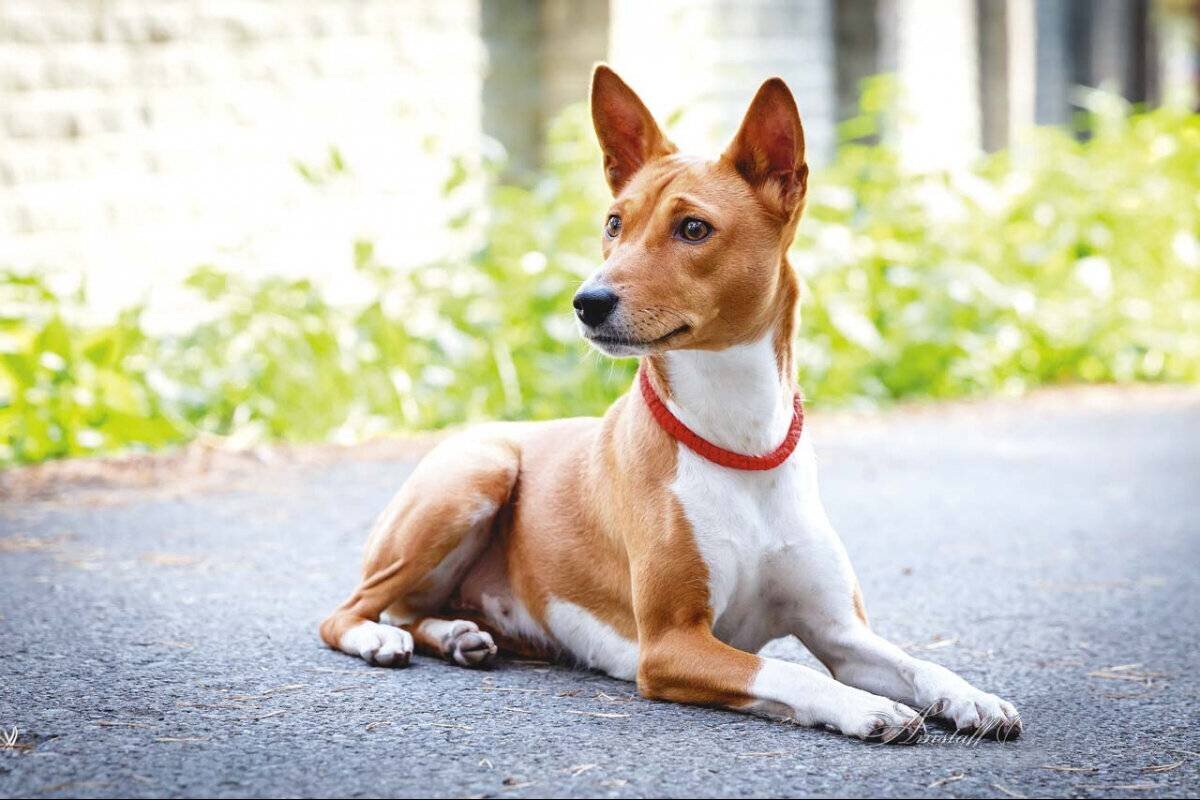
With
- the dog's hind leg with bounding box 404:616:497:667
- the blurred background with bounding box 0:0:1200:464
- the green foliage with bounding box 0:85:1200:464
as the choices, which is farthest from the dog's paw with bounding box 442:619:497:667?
the blurred background with bounding box 0:0:1200:464

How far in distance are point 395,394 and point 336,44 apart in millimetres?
2909

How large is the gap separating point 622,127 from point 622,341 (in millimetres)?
806

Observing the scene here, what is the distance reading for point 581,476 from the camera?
374 centimetres

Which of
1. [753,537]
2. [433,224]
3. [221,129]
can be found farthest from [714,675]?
[433,224]

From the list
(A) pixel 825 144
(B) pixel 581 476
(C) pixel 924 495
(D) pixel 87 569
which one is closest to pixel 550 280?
(C) pixel 924 495

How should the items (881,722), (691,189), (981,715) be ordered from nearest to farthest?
(881,722), (981,715), (691,189)

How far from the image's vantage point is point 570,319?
7230 millimetres

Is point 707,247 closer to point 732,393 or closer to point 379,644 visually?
point 732,393

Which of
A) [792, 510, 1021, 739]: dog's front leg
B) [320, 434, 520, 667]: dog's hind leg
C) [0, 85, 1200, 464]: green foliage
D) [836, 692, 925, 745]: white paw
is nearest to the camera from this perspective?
[836, 692, 925, 745]: white paw

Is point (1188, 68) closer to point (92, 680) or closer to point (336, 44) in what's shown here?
point (336, 44)

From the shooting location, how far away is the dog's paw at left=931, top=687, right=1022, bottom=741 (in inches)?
122

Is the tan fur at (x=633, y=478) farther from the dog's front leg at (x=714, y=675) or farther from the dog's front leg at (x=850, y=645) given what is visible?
the dog's front leg at (x=850, y=645)

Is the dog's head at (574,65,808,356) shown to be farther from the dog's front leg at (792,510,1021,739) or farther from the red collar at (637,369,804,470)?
the dog's front leg at (792,510,1021,739)

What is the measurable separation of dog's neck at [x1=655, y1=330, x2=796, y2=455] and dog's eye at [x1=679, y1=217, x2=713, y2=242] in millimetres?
278
